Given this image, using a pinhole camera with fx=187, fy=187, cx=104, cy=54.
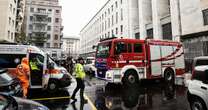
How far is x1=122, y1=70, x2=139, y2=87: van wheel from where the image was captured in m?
11.4

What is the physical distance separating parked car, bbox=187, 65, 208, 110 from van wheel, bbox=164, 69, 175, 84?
7.43 metres

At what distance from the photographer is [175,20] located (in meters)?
20.6

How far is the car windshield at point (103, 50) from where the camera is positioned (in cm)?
1130

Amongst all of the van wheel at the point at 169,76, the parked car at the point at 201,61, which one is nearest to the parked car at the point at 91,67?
the van wheel at the point at 169,76

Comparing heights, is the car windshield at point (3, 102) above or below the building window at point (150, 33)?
below

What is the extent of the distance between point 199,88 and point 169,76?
27.2ft

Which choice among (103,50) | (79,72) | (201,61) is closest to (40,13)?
(103,50)

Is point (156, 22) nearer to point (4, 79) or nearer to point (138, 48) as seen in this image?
point (138, 48)

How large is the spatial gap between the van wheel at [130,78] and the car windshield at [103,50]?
1689 mm

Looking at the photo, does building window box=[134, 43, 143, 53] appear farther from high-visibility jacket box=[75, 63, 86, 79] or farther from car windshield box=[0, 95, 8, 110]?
car windshield box=[0, 95, 8, 110]

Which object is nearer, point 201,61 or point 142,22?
point 201,61

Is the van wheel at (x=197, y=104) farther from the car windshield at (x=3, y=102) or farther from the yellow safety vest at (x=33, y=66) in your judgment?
the yellow safety vest at (x=33, y=66)

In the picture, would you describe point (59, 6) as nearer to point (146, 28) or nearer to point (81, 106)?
point (146, 28)

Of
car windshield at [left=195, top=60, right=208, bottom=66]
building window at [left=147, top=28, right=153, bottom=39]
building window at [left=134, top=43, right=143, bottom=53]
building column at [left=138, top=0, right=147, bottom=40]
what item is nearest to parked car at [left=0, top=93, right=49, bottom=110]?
car windshield at [left=195, top=60, right=208, bottom=66]
